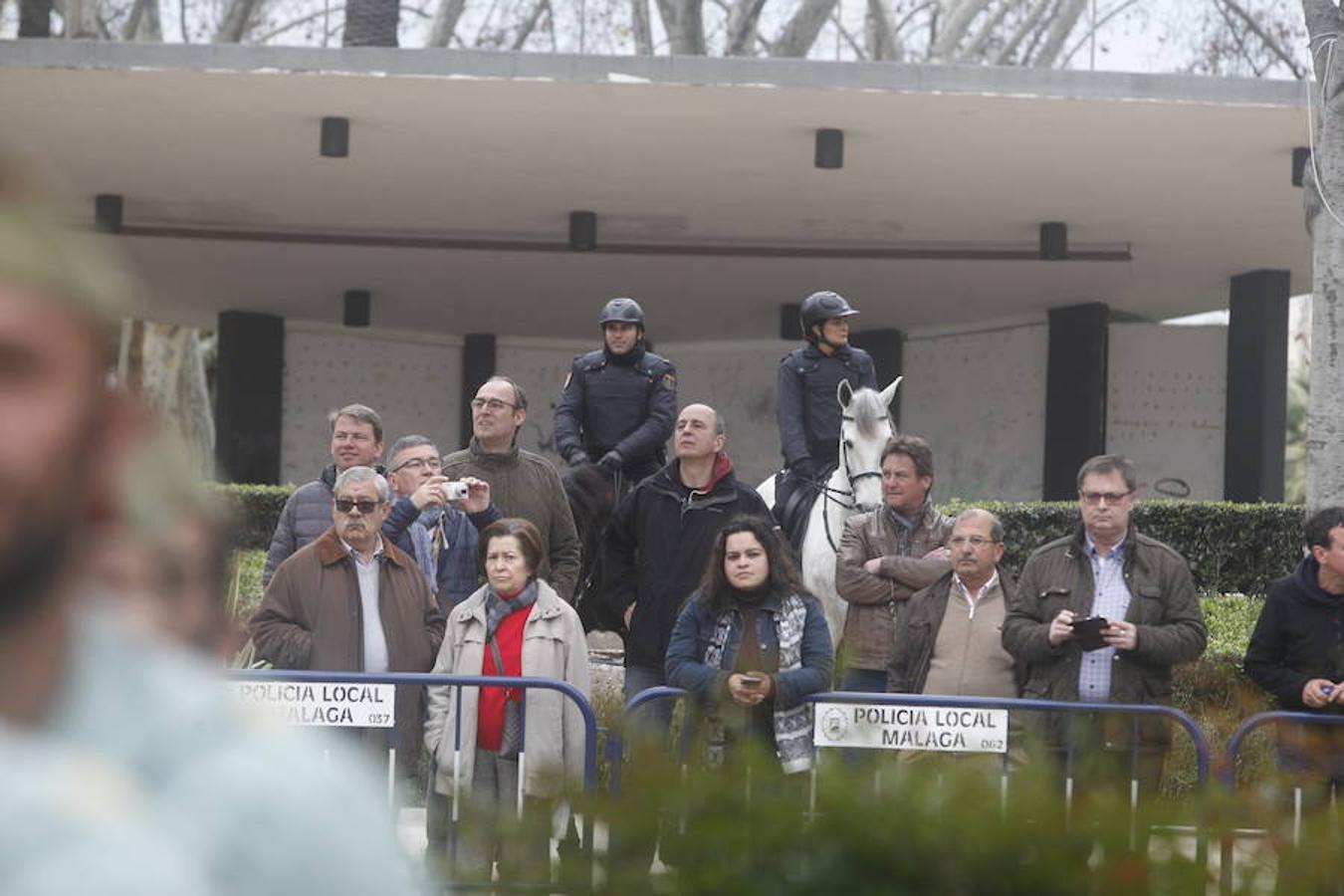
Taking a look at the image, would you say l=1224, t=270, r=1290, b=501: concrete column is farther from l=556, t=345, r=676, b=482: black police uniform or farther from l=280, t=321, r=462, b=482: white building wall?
l=556, t=345, r=676, b=482: black police uniform

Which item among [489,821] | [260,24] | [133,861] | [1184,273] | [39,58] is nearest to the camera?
[133,861]

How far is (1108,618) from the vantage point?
7879 mm

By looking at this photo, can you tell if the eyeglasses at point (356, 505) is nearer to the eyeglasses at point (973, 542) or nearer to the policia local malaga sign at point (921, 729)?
the policia local malaga sign at point (921, 729)

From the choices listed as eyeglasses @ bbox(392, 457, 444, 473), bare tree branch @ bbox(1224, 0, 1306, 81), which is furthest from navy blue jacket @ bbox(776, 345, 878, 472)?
bare tree branch @ bbox(1224, 0, 1306, 81)

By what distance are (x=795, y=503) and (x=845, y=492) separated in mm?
570

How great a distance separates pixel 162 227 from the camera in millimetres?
21672

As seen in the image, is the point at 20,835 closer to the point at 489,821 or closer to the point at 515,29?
the point at 489,821

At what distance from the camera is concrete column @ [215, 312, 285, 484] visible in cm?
2541

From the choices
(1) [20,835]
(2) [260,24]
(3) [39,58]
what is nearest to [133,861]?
(1) [20,835]

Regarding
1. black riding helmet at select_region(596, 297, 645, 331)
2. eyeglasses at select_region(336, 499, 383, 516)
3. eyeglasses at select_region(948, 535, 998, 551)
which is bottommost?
eyeglasses at select_region(948, 535, 998, 551)

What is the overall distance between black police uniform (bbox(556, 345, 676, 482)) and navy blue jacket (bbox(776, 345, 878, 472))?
2.16 feet

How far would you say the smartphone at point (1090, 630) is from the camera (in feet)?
25.0

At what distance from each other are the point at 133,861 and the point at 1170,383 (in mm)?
24351

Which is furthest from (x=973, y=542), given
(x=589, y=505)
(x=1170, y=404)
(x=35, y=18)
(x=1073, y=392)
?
(x=1170, y=404)
